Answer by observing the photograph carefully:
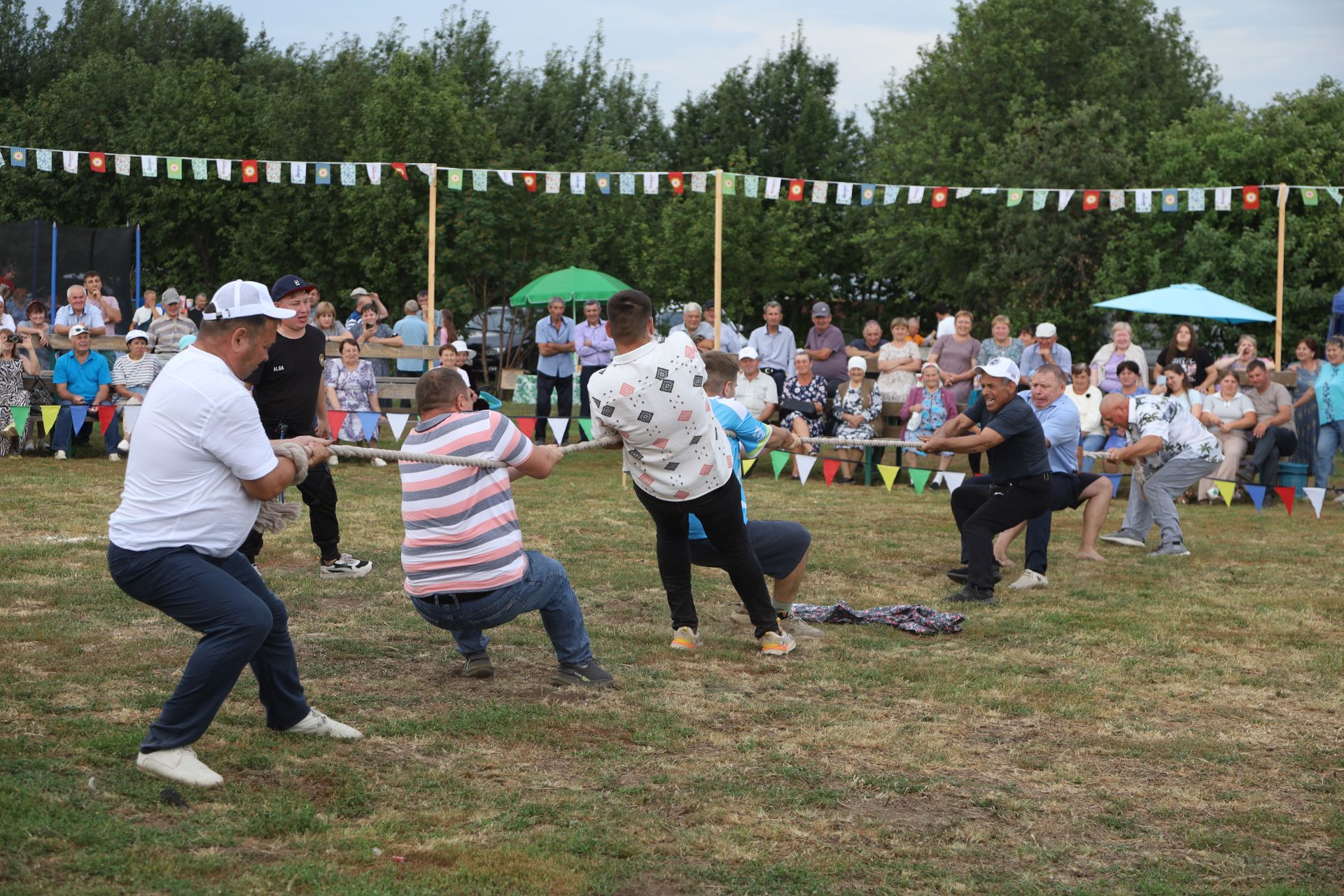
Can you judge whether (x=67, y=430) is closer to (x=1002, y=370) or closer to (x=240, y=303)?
(x=1002, y=370)

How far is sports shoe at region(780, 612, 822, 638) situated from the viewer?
24.7 feet

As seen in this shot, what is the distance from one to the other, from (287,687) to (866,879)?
7.76 feet

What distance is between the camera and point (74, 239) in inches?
873

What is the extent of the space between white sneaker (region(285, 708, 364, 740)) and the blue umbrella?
1311 cm

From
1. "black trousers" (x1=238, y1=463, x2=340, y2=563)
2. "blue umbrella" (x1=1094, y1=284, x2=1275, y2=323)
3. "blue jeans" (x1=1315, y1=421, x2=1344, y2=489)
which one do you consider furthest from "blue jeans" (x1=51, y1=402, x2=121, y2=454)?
"blue jeans" (x1=1315, y1=421, x2=1344, y2=489)

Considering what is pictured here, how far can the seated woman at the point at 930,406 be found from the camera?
14547 mm

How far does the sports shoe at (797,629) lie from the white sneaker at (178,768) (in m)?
3.53

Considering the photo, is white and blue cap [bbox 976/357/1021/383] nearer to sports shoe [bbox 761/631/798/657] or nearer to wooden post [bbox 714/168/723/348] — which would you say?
sports shoe [bbox 761/631/798/657]

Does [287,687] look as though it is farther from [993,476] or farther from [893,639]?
[993,476]

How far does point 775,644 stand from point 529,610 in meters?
1.66

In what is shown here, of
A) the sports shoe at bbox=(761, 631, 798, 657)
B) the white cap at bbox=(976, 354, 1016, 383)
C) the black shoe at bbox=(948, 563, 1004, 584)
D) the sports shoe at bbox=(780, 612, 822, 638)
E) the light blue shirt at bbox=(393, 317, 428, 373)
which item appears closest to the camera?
the sports shoe at bbox=(761, 631, 798, 657)

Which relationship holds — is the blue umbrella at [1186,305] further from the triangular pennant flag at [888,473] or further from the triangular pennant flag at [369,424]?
the triangular pennant flag at [369,424]

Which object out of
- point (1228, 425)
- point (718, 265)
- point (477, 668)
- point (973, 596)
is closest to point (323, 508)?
point (477, 668)

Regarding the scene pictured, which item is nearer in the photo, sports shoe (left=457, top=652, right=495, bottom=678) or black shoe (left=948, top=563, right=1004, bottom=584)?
sports shoe (left=457, top=652, right=495, bottom=678)
